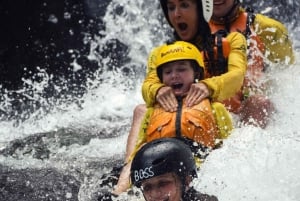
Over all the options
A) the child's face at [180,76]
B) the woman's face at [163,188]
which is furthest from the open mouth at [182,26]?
the woman's face at [163,188]

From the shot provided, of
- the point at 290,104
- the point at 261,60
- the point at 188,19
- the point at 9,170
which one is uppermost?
the point at 188,19

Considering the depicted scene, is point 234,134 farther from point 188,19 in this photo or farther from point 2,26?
point 2,26

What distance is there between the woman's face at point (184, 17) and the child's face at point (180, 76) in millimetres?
781

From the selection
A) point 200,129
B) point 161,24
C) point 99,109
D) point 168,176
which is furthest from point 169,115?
point 161,24

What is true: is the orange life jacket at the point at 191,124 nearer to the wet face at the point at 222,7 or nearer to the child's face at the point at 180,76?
the child's face at the point at 180,76

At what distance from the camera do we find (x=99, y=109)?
8.17 metres

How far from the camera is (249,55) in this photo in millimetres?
5844

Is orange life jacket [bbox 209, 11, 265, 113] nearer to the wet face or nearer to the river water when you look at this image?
the wet face

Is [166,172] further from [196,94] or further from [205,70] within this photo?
[205,70]

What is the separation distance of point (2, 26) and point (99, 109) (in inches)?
100

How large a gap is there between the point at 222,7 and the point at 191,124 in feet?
6.34

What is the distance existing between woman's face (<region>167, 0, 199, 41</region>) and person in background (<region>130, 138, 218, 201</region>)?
1872 mm

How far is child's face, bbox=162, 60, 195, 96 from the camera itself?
4.79 m

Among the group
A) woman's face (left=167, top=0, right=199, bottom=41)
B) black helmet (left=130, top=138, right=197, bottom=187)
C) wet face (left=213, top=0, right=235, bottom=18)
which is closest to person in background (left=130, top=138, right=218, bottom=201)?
black helmet (left=130, top=138, right=197, bottom=187)
